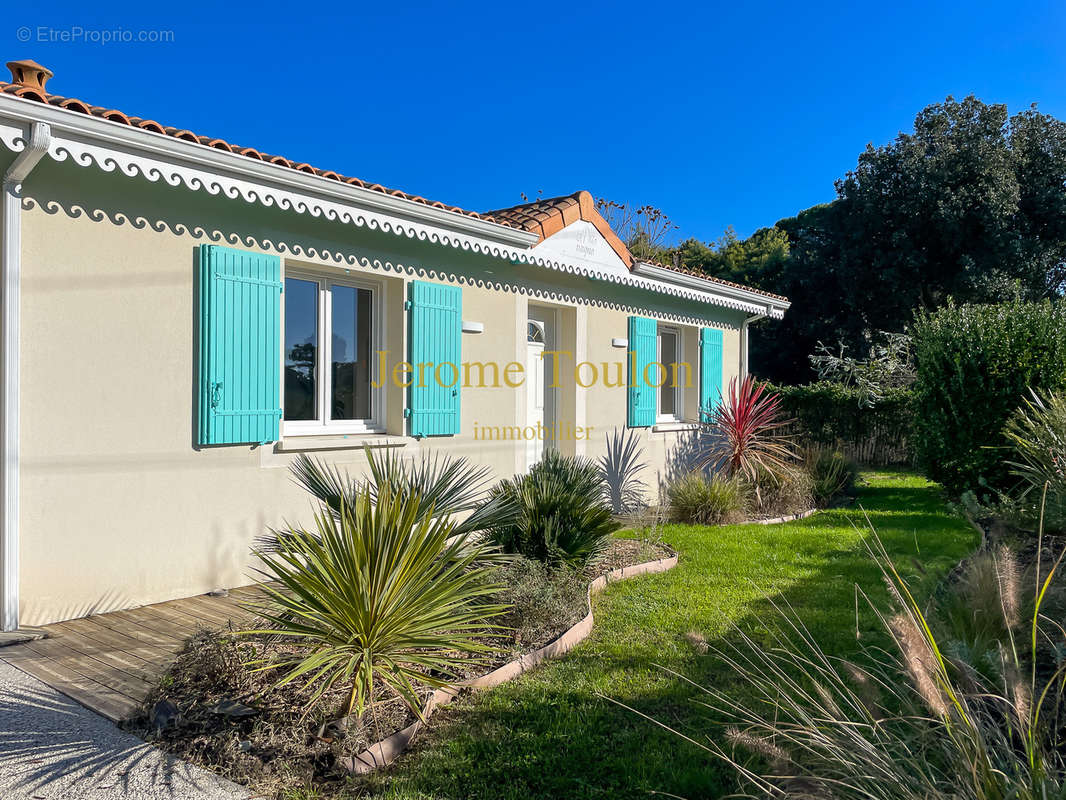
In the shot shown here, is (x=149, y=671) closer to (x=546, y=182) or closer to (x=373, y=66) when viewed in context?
(x=373, y=66)

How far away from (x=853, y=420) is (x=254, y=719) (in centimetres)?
1656

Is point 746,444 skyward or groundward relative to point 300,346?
groundward

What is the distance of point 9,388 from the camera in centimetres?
483

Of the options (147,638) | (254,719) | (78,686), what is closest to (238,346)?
(147,638)

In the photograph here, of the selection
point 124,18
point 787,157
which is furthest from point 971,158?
point 124,18

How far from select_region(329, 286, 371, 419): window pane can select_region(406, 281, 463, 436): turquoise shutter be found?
0.48 m

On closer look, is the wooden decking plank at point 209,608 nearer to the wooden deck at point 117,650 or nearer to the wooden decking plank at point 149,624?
the wooden deck at point 117,650

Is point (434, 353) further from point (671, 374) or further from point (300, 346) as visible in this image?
point (671, 374)

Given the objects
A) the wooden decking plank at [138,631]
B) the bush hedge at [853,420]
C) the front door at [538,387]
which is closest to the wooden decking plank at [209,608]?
the wooden decking plank at [138,631]

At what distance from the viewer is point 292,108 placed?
14.1m

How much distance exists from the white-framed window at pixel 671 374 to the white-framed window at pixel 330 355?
19.6 feet

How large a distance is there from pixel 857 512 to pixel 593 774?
8286 millimetres

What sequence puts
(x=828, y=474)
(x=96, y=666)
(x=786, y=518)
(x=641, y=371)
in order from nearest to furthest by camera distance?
(x=96, y=666) → (x=786, y=518) → (x=641, y=371) → (x=828, y=474)

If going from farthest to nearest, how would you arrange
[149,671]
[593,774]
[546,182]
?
[546,182], [149,671], [593,774]
